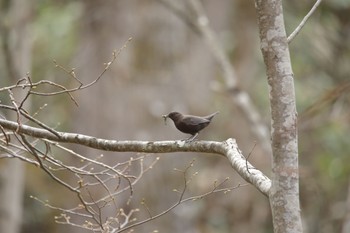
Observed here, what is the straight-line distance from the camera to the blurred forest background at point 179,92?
8188 mm

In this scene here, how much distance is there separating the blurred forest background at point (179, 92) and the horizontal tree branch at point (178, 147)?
3551mm

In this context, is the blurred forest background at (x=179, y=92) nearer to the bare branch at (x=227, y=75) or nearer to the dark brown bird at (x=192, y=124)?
the bare branch at (x=227, y=75)

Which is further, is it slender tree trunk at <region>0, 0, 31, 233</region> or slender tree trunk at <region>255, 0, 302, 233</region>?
slender tree trunk at <region>0, 0, 31, 233</region>

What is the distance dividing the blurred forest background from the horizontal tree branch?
355 cm

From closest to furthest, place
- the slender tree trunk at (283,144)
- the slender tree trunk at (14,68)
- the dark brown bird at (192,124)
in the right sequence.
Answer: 1. the slender tree trunk at (283,144)
2. the dark brown bird at (192,124)
3. the slender tree trunk at (14,68)

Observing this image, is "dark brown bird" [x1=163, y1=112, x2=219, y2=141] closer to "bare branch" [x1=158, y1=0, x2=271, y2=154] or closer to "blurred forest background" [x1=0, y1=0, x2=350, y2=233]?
"blurred forest background" [x1=0, y1=0, x2=350, y2=233]

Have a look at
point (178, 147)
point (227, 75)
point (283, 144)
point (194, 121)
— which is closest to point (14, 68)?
A: point (227, 75)

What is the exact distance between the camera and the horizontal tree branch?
2855 millimetres

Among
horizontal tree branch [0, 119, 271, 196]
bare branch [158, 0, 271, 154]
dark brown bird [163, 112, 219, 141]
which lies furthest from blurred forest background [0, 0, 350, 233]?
horizontal tree branch [0, 119, 271, 196]

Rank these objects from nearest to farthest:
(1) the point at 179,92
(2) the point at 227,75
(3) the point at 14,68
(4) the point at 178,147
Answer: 1. (4) the point at 178,147
2. (2) the point at 227,75
3. (3) the point at 14,68
4. (1) the point at 179,92

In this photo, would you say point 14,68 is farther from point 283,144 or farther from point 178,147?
point 283,144

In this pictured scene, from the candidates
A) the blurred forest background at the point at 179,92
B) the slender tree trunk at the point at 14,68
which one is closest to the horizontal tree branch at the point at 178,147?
the blurred forest background at the point at 179,92

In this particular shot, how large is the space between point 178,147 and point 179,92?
5527 mm

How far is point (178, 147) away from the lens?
120 inches
